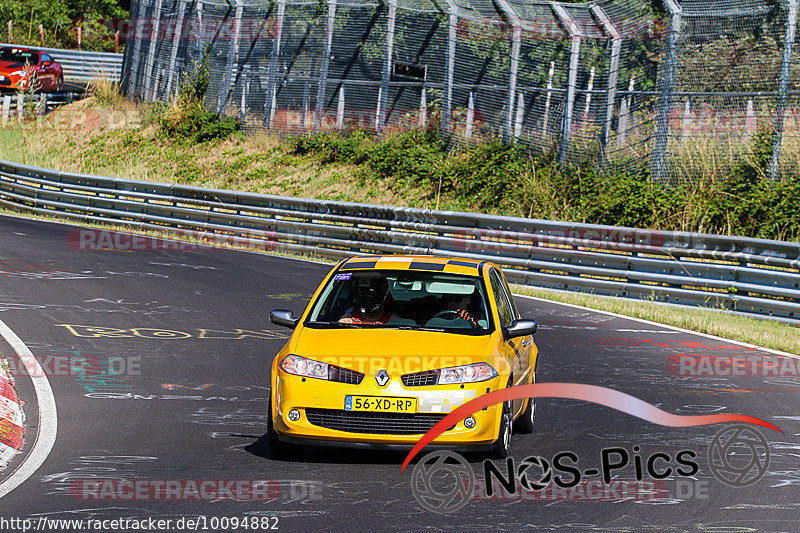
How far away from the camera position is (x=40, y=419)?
882cm

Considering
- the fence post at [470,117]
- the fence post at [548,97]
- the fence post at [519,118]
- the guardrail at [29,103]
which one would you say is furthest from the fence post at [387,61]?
the guardrail at [29,103]

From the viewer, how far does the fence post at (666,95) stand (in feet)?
73.4

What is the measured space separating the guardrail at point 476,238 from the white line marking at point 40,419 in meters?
9.58

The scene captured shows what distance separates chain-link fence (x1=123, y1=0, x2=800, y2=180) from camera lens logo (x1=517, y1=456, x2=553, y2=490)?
14.5 metres

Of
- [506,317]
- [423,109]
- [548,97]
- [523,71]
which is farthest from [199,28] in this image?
[506,317]

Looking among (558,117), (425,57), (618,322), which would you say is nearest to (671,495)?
(618,322)

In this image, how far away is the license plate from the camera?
753 cm

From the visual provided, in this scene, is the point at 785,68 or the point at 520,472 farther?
the point at 785,68

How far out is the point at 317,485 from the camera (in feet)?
23.2

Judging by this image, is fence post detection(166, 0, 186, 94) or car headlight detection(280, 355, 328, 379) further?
fence post detection(166, 0, 186, 94)

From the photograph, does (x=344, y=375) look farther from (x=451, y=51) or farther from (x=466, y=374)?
(x=451, y=51)

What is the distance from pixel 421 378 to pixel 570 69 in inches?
721

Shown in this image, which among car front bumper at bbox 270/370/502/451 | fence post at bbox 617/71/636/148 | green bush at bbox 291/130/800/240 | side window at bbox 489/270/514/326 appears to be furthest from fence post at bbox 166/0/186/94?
car front bumper at bbox 270/370/502/451

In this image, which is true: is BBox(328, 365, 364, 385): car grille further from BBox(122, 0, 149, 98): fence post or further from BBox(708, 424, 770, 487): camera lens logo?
BBox(122, 0, 149, 98): fence post
